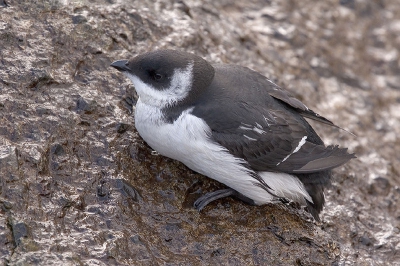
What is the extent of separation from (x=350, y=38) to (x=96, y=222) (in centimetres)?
584

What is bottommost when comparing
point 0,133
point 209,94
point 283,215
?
point 283,215

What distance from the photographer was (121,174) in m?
4.92

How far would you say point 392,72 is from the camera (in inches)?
346

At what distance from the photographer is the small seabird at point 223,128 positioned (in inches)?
191

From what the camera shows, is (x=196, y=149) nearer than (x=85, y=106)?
Yes

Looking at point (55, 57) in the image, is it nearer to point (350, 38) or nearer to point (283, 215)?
point (283, 215)

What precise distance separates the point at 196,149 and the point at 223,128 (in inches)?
11.4

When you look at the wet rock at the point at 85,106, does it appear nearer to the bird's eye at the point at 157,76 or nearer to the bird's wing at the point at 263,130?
the bird's eye at the point at 157,76

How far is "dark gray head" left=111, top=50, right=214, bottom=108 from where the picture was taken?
16.2 feet

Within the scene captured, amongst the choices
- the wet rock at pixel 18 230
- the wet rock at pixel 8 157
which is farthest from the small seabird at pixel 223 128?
the wet rock at pixel 18 230

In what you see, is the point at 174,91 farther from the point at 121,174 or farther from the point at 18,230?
the point at 18,230

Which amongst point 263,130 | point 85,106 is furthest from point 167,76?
point 263,130

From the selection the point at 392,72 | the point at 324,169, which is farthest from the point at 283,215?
the point at 392,72

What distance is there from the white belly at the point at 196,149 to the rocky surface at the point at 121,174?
23cm
